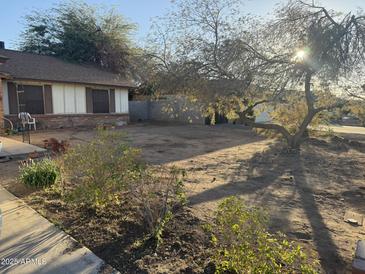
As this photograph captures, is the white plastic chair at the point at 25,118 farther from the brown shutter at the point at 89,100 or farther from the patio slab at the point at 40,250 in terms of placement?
the patio slab at the point at 40,250

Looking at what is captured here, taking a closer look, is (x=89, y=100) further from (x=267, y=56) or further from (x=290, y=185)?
(x=290, y=185)

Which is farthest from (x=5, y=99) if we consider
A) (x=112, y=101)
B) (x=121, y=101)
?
(x=121, y=101)

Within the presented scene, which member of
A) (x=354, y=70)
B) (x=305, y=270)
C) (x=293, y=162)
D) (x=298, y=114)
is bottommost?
(x=293, y=162)

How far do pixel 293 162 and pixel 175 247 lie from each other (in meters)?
6.12

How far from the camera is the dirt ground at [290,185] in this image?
3.39 metres

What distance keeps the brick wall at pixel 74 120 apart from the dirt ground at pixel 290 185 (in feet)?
26.4

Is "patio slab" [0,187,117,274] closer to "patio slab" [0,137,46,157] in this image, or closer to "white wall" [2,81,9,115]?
"patio slab" [0,137,46,157]

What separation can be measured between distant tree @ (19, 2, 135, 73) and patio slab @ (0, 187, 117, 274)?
20.3 metres

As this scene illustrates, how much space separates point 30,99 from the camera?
1480 cm

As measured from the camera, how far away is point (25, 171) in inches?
184

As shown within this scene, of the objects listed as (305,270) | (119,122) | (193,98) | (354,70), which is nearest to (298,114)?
(354,70)

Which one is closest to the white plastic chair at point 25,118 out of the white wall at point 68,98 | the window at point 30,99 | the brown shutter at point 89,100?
the window at point 30,99

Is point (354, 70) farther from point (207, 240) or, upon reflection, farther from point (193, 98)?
point (207, 240)

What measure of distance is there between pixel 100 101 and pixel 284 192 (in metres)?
15.4
